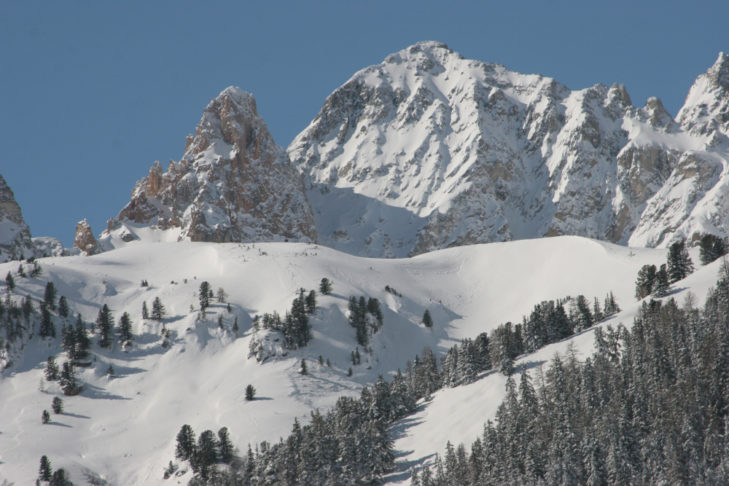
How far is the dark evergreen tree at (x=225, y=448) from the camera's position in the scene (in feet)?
511

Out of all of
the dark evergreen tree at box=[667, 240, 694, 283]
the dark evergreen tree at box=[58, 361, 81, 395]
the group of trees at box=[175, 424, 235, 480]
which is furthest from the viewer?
the dark evergreen tree at box=[667, 240, 694, 283]

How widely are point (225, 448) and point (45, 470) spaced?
98.6 ft

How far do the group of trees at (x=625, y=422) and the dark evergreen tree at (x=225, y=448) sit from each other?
3894cm

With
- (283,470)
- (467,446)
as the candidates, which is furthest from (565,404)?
(283,470)

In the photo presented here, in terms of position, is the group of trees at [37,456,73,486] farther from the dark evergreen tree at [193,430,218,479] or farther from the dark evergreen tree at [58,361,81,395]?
the dark evergreen tree at [58,361,81,395]

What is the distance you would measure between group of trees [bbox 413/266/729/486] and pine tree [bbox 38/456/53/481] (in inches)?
2564

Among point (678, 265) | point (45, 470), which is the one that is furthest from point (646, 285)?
point (45, 470)

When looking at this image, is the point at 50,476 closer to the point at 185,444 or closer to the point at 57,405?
the point at 185,444

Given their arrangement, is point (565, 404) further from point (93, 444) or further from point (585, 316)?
point (93, 444)

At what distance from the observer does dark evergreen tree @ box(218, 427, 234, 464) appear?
15562 centimetres

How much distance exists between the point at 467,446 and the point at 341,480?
20122mm

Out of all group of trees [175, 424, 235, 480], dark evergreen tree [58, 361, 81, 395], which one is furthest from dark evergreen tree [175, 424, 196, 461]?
dark evergreen tree [58, 361, 81, 395]

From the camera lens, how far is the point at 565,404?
12962 cm

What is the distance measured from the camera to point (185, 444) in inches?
6324
